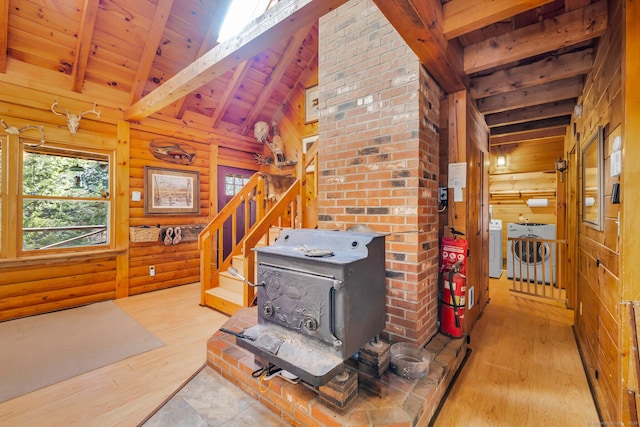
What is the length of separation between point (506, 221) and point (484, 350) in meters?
4.20

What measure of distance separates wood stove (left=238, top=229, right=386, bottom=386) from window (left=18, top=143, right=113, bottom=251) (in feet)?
11.2

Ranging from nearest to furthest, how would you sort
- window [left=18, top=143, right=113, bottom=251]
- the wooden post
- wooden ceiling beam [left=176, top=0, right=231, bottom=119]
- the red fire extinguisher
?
the red fire extinguisher
window [left=18, top=143, right=113, bottom=251]
wooden ceiling beam [left=176, top=0, right=231, bottom=119]
the wooden post

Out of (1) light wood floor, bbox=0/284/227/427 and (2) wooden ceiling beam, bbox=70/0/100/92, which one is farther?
(2) wooden ceiling beam, bbox=70/0/100/92

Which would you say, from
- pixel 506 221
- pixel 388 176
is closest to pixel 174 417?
pixel 388 176

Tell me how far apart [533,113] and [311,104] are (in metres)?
3.39

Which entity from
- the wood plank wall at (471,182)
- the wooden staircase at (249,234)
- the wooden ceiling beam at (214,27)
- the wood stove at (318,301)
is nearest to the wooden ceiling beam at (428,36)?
the wood plank wall at (471,182)

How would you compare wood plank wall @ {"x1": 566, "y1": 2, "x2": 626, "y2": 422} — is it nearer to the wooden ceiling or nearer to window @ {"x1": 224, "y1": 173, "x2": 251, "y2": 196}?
the wooden ceiling

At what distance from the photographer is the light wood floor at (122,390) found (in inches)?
65.2

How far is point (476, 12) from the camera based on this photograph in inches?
60.8

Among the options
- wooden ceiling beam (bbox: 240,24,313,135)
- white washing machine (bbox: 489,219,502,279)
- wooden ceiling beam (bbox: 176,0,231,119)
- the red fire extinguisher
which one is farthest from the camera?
white washing machine (bbox: 489,219,502,279)

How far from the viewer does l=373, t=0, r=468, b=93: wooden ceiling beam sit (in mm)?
1369

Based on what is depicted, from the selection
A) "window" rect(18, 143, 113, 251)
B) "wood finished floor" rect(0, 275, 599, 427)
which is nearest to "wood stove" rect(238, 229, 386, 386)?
"wood finished floor" rect(0, 275, 599, 427)

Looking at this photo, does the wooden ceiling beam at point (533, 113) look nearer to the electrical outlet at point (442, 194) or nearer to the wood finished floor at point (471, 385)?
the electrical outlet at point (442, 194)

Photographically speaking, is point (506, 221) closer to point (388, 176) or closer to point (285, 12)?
point (388, 176)
